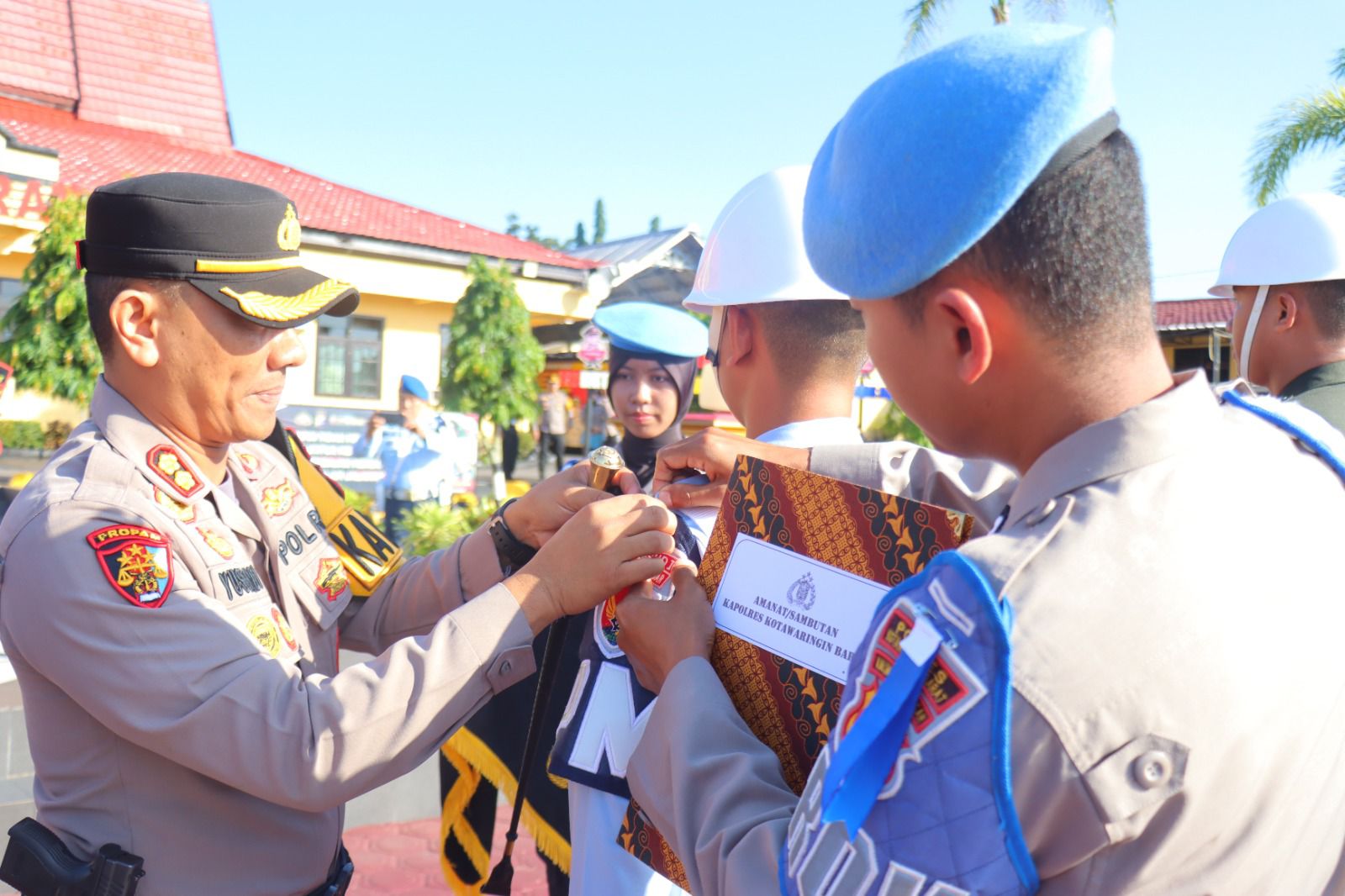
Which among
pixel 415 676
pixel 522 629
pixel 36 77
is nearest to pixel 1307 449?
pixel 522 629

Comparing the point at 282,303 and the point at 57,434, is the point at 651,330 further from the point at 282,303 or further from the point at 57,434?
the point at 57,434

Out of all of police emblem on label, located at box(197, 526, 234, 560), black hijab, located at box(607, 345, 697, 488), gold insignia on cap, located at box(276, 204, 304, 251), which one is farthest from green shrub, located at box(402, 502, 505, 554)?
police emblem on label, located at box(197, 526, 234, 560)

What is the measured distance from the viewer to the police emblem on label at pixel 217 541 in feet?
6.10

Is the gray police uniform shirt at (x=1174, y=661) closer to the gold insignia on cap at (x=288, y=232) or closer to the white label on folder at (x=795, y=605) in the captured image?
the white label on folder at (x=795, y=605)

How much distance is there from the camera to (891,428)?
23.1 m

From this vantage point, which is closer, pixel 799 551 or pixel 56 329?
pixel 799 551

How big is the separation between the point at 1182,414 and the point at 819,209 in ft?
1.47

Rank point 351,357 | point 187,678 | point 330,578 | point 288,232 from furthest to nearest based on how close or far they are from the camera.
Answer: point 351,357 < point 330,578 < point 288,232 < point 187,678

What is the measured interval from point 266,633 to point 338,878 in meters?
0.59

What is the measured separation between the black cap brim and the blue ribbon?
4.71 ft

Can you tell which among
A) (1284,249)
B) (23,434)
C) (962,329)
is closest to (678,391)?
(1284,249)

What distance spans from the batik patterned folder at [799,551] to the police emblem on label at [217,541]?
93 cm

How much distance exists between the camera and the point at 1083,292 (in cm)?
102

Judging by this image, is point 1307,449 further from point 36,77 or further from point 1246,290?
point 36,77
